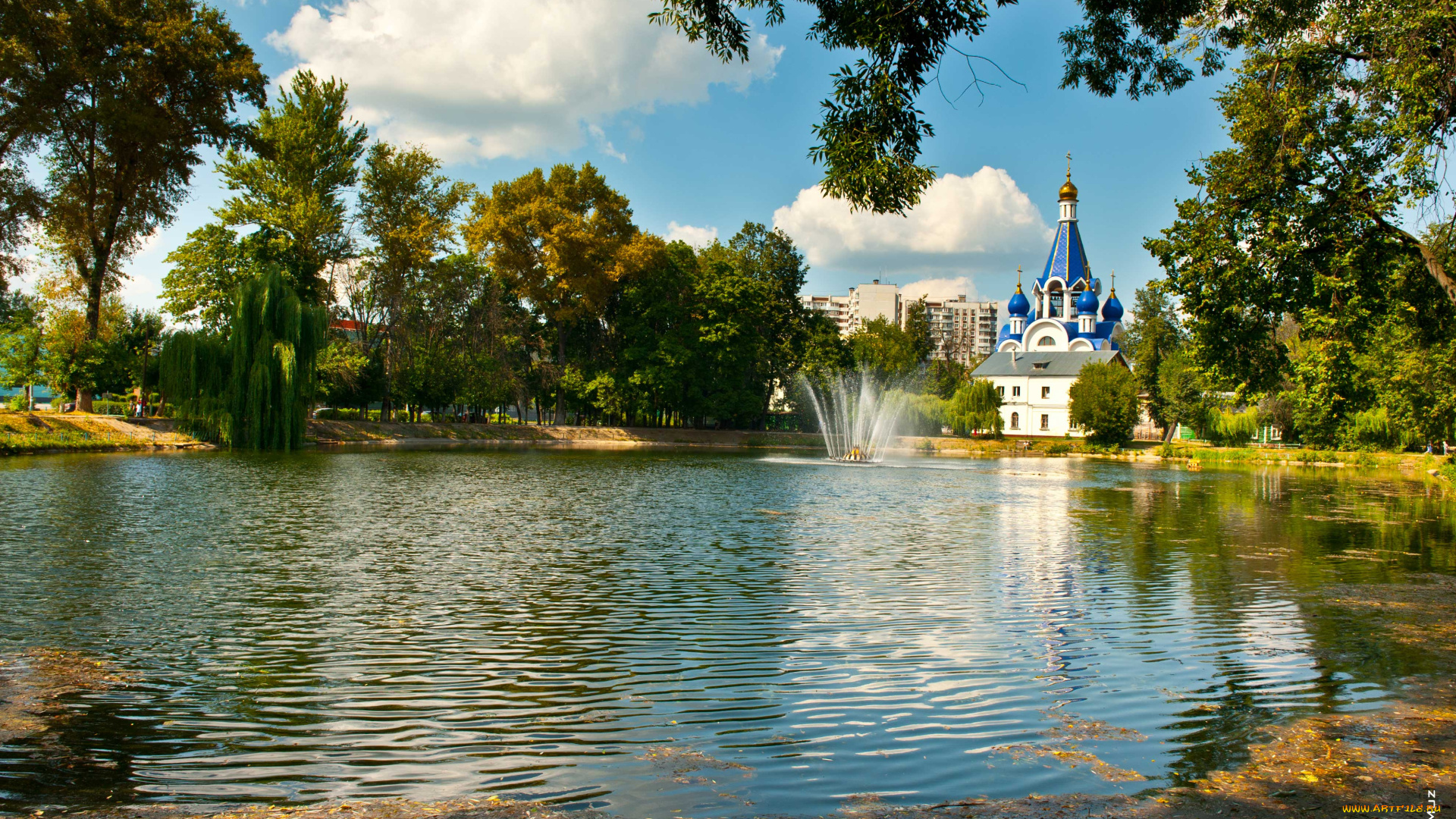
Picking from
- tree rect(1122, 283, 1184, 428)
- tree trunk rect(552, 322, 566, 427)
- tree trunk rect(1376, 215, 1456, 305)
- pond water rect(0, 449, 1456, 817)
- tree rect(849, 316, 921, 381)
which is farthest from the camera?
tree rect(1122, 283, 1184, 428)

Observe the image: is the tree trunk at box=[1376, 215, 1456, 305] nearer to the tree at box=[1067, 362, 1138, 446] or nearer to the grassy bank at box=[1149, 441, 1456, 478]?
the grassy bank at box=[1149, 441, 1456, 478]

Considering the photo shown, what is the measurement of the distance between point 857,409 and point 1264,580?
53.6 m

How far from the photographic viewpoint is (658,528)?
16.0m

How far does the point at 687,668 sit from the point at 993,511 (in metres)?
14.6

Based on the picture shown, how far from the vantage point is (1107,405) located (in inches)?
2660

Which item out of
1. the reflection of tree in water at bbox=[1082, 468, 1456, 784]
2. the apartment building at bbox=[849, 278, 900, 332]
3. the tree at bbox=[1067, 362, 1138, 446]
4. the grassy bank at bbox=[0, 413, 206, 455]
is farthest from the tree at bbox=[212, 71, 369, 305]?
the apartment building at bbox=[849, 278, 900, 332]

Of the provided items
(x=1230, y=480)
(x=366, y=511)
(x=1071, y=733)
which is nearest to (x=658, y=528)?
(x=366, y=511)

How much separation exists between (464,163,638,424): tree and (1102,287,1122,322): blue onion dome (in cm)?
6356

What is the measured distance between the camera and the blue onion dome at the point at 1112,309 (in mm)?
100875

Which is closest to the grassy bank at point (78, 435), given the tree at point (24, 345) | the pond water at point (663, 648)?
the tree at point (24, 345)

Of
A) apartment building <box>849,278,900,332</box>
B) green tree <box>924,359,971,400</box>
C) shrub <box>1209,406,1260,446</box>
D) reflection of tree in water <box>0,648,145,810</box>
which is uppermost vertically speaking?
apartment building <box>849,278,900,332</box>

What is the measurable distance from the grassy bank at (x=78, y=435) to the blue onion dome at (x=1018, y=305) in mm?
85286

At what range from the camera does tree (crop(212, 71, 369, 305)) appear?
159 ft

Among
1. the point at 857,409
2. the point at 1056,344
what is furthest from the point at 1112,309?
the point at 857,409
